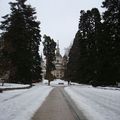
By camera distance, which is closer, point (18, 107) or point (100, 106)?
point (18, 107)

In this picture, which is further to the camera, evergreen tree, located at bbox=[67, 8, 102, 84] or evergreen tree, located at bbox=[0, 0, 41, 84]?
evergreen tree, located at bbox=[67, 8, 102, 84]

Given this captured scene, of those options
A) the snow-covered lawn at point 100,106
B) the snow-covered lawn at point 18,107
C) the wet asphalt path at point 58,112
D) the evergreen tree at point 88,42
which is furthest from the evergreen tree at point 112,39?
the wet asphalt path at point 58,112

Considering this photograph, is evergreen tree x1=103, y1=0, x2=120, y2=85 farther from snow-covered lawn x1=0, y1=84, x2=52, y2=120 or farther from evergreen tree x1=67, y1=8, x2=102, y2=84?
snow-covered lawn x1=0, y1=84, x2=52, y2=120

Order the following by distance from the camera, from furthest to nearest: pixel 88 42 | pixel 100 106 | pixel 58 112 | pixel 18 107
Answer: pixel 88 42 → pixel 100 106 → pixel 18 107 → pixel 58 112

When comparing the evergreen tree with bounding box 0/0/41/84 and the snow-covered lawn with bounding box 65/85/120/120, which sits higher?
the evergreen tree with bounding box 0/0/41/84

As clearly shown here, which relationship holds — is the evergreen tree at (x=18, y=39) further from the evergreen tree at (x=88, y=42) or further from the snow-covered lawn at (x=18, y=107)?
the snow-covered lawn at (x=18, y=107)

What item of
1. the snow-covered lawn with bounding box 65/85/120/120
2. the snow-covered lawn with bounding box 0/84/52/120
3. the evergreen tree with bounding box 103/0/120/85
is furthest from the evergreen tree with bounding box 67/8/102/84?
the snow-covered lawn with bounding box 0/84/52/120

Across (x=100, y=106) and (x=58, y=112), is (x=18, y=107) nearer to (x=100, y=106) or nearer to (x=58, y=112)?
(x=58, y=112)

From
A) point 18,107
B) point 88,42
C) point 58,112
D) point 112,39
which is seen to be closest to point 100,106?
point 58,112

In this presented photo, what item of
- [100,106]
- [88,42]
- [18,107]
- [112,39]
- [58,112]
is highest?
[88,42]

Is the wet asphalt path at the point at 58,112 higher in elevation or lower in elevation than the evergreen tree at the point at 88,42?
lower

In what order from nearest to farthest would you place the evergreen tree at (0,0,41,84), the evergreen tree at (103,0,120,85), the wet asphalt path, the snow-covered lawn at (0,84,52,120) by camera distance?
1. the wet asphalt path
2. the snow-covered lawn at (0,84,52,120)
3. the evergreen tree at (103,0,120,85)
4. the evergreen tree at (0,0,41,84)

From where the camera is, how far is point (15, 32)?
2395 inches

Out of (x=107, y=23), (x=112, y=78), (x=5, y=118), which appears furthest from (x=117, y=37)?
(x=5, y=118)
